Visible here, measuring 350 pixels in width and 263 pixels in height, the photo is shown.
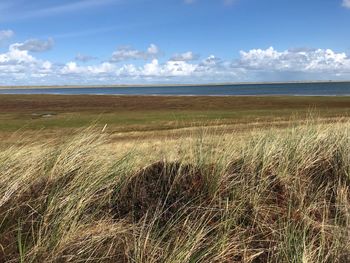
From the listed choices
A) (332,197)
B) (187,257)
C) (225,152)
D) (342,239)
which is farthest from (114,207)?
(332,197)

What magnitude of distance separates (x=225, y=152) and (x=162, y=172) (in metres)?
1.02

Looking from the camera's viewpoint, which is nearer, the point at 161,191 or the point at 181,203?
the point at 181,203

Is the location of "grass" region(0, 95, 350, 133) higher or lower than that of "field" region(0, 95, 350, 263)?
lower

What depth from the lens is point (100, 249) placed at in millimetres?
4145

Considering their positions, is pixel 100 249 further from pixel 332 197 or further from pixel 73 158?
pixel 332 197

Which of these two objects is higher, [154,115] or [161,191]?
[161,191]

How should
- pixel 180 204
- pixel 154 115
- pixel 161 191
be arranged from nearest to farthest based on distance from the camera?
1. pixel 180 204
2. pixel 161 191
3. pixel 154 115

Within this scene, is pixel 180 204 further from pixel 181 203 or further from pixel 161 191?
pixel 161 191

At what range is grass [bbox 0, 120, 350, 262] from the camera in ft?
13.5

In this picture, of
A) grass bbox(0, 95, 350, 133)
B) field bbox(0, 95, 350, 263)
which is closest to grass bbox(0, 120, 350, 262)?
field bbox(0, 95, 350, 263)

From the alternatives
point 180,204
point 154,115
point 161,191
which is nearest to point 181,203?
point 180,204

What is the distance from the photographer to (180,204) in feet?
17.5

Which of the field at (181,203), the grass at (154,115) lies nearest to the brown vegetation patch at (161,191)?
the field at (181,203)

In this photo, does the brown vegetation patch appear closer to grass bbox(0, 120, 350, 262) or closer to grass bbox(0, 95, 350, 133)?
grass bbox(0, 120, 350, 262)
